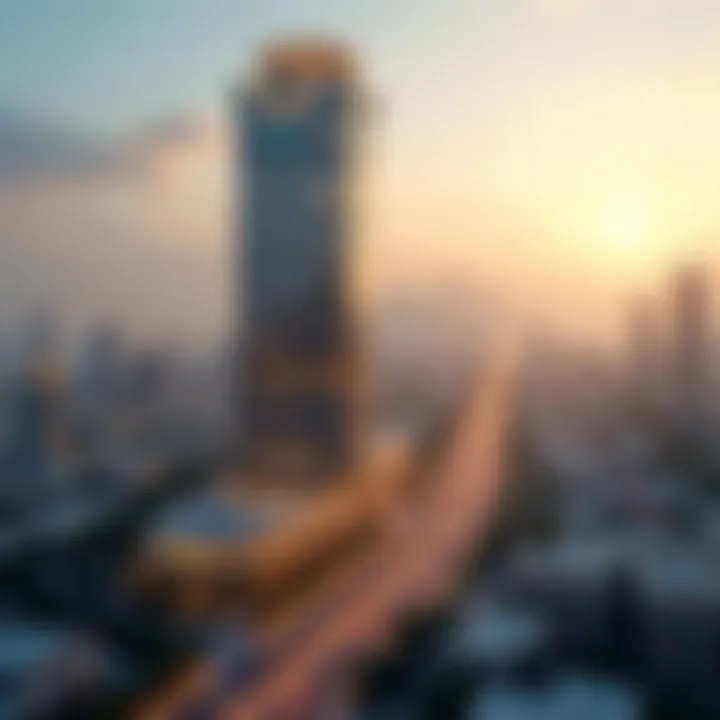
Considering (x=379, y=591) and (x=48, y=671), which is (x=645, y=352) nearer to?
(x=379, y=591)

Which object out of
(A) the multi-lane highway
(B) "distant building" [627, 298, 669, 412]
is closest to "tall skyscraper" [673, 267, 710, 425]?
(B) "distant building" [627, 298, 669, 412]

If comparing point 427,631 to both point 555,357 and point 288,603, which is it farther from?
point 555,357

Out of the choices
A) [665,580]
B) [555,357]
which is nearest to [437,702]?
[665,580]

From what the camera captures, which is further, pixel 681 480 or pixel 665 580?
pixel 681 480

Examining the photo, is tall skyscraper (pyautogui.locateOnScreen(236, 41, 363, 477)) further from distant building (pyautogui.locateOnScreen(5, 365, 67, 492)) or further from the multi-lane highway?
distant building (pyautogui.locateOnScreen(5, 365, 67, 492))

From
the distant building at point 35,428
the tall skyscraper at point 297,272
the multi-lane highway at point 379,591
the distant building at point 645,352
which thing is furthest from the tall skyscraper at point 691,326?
the distant building at point 35,428

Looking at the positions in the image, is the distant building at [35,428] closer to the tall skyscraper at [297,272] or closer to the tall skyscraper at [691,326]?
the tall skyscraper at [297,272]
